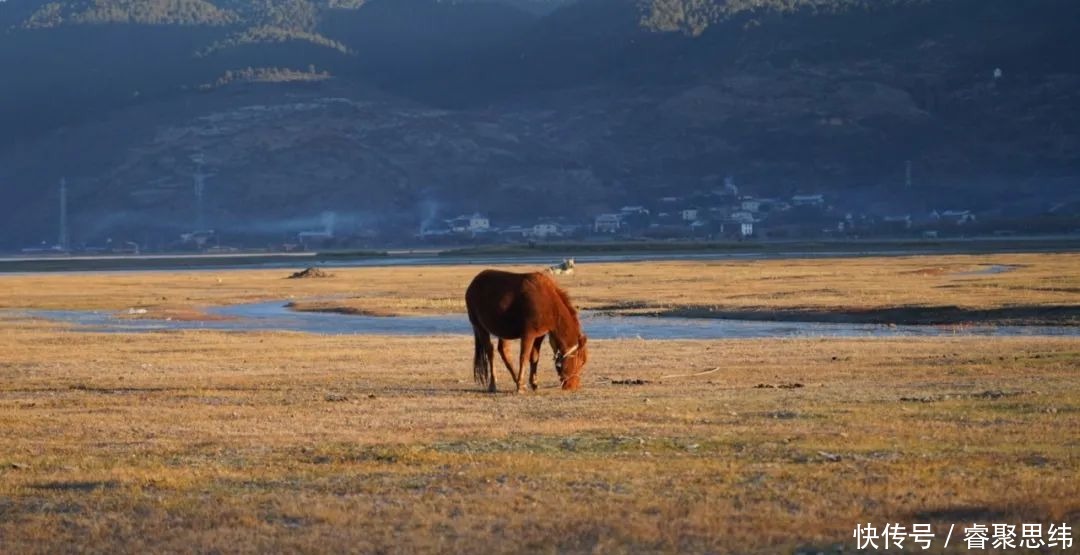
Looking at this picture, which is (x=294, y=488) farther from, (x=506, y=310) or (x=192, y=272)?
(x=192, y=272)

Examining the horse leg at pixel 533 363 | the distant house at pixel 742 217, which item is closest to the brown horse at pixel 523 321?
the horse leg at pixel 533 363

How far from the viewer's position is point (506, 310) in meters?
23.2

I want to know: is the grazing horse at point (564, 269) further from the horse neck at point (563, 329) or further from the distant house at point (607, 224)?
the distant house at point (607, 224)

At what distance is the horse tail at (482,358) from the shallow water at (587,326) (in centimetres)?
1606

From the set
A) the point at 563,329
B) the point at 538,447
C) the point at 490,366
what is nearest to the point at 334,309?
the point at 490,366

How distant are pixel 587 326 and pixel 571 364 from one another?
21328 mm

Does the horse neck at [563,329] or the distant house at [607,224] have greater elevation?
the horse neck at [563,329]

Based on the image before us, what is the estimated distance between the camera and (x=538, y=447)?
17.0 metres

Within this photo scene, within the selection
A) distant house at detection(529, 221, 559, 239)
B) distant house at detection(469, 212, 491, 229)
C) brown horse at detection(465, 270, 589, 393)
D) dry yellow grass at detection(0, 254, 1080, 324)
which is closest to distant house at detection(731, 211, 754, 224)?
distant house at detection(529, 221, 559, 239)

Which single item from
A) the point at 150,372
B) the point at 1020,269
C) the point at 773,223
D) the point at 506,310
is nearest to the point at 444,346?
the point at 150,372

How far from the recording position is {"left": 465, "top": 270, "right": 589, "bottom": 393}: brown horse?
76.2ft

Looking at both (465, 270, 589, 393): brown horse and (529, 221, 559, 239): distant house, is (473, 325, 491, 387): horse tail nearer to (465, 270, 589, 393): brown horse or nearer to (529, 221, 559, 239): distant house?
(465, 270, 589, 393): brown horse

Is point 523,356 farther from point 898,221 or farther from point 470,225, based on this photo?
point 470,225

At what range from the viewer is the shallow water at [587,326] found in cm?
3969
